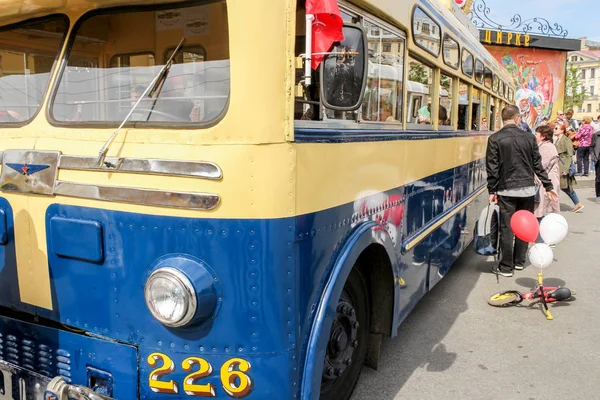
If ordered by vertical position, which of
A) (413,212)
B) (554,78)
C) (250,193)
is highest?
(554,78)

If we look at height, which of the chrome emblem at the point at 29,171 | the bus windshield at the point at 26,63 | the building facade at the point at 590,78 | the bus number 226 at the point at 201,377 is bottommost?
the bus number 226 at the point at 201,377

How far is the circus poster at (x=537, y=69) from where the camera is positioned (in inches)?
853

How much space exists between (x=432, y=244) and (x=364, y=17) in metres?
2.35

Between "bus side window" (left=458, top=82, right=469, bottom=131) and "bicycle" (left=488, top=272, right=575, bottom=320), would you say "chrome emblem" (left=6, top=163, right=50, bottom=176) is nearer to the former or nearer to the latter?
"bus side window" (left=458, top=82, right=469, bottom=131)

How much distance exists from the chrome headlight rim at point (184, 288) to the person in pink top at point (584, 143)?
50.2ft

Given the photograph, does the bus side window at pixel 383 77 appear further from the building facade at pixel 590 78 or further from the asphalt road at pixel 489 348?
the building facade at pixel 590 78

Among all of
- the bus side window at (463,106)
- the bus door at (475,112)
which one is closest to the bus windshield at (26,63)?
the bus side window at (463,106)

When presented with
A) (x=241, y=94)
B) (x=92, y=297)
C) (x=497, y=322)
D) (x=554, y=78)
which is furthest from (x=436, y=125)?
(x=554, y=78)

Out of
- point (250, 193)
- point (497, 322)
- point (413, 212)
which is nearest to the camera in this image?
point (250, 193)

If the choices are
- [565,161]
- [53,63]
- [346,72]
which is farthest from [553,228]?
[565,161]

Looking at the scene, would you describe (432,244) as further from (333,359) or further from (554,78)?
(554,78)

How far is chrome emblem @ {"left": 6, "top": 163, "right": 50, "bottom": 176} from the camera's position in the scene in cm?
245

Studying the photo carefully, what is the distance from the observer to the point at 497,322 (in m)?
4.86

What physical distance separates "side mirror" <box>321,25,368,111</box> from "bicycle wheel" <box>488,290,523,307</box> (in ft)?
11.9
